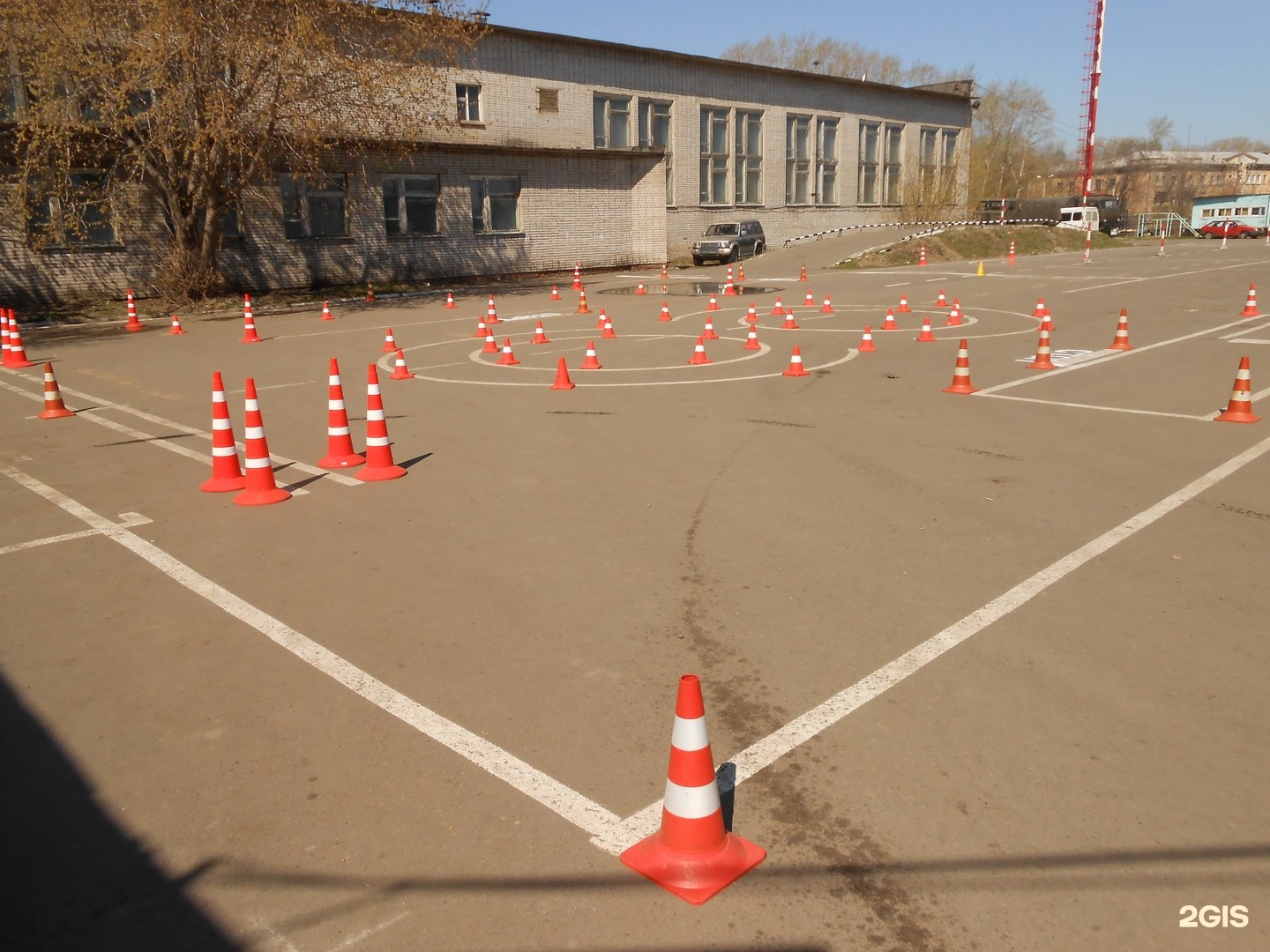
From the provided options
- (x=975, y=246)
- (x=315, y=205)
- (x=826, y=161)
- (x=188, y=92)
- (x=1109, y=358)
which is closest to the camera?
(x=1109, y=358)

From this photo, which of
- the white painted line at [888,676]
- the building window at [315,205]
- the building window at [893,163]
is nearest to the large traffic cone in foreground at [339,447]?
the white painted line at [888,676]

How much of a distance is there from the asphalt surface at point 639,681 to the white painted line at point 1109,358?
155 centimetres

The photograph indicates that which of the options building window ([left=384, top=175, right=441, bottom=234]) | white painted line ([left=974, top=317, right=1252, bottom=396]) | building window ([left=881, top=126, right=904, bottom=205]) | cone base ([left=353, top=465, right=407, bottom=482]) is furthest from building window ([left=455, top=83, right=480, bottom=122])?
cone base ([left=353, top=465, right=407, bottom=482])

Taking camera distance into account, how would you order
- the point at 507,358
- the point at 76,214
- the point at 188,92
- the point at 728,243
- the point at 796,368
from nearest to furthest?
the point at 796,368
the point at 507,358
the point at 188,92
the point at 76,214
the point at 728,243

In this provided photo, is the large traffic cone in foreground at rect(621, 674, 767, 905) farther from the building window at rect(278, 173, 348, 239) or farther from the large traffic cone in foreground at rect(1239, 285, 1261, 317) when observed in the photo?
the building window at rect(278, 173, 348, 239)

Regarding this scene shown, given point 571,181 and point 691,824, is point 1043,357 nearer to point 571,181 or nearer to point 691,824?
point 691,824

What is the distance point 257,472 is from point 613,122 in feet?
132

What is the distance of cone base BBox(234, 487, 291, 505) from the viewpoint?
7.79 meters

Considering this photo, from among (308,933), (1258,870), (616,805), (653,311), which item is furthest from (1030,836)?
(653,311)

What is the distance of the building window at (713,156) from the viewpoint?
4894 centimetres

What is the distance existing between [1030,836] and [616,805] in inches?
57.2

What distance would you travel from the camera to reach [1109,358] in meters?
14.5

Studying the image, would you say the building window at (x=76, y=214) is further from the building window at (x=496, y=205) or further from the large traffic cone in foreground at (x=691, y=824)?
the large traffic cone in foreground at (x=691, y=824)

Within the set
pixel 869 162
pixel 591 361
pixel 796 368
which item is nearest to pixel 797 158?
pixel 869 162
